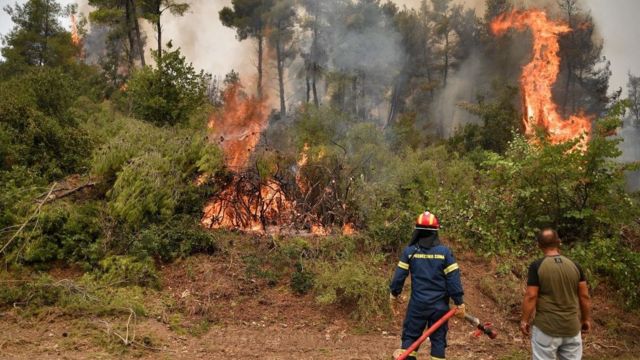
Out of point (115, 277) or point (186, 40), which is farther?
point (186, 40)

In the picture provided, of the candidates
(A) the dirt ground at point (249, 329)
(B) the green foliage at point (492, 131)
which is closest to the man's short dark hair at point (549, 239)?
(A) the dirt ground at point (249, 329)

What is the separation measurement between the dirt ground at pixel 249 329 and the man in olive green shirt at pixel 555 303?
2551 mm

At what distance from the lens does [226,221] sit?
36.6ft

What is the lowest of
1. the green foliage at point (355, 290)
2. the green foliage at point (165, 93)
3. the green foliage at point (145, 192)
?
the green foliage at point (355, 290)

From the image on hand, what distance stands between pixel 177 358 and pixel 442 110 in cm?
3364

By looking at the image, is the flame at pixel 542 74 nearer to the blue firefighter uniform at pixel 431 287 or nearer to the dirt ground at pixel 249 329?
the dirt ground at pixel 249 329

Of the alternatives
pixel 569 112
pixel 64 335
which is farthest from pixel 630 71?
pixel 64 335

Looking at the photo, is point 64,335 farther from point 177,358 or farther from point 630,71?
point 630,71

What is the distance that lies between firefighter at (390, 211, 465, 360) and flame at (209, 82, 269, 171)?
6.62 meters

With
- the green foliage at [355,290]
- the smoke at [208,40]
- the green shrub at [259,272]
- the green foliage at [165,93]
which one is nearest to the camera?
the green foliage at [355,290]

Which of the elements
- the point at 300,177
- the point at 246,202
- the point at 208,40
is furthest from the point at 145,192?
the point at 208,40

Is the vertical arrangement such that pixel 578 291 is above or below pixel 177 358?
above

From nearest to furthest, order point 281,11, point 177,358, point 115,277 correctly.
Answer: point 177,358 → point 115,277 → point 281,11

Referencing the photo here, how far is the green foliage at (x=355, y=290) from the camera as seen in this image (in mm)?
8148
